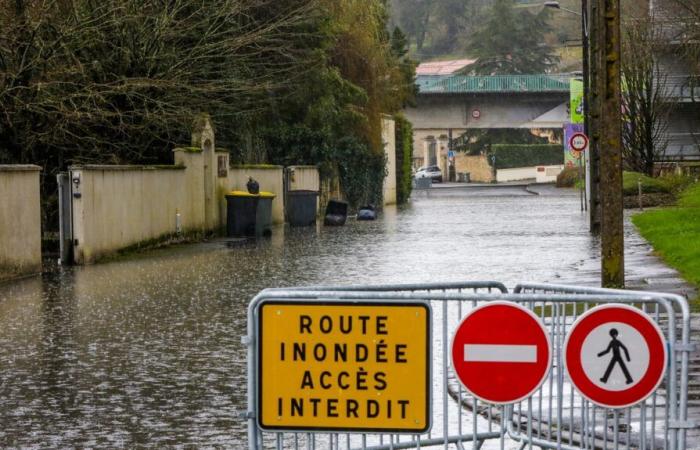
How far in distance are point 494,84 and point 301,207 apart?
152ft

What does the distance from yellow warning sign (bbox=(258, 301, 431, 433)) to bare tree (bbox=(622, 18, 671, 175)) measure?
51.9 metres

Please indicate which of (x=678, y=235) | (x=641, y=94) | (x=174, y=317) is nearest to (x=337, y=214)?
(x=678, y=235)

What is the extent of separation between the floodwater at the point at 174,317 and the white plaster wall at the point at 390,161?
24.7 metres

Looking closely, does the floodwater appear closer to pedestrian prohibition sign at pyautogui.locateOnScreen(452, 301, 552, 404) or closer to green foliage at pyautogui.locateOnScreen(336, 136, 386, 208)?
pedestrian prohibition sign at pyautogui.locateOnScreen(452, 301, 552, 404)

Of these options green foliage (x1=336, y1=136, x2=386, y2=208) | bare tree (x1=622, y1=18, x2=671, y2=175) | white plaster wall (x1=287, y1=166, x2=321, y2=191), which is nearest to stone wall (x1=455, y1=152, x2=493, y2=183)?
bare tree (x1=622, y1=18, x2=671, y2=175)

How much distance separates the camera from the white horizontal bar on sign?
272 inches

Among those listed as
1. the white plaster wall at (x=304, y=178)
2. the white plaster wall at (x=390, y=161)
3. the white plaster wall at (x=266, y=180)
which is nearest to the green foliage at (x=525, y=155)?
the white plaster wall at (x=390, y=161)

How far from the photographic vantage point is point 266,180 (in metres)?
42.1

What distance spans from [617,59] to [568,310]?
812cm

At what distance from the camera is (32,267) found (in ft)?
78.4

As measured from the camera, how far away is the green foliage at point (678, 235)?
71.3 ft

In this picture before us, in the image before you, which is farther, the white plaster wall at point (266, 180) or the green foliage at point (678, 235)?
the white plaster wall at point (266, 180)

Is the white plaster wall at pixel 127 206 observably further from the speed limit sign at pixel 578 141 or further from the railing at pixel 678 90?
the railing at pixel 678 90

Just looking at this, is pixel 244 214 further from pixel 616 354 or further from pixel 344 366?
pixel 616 354
